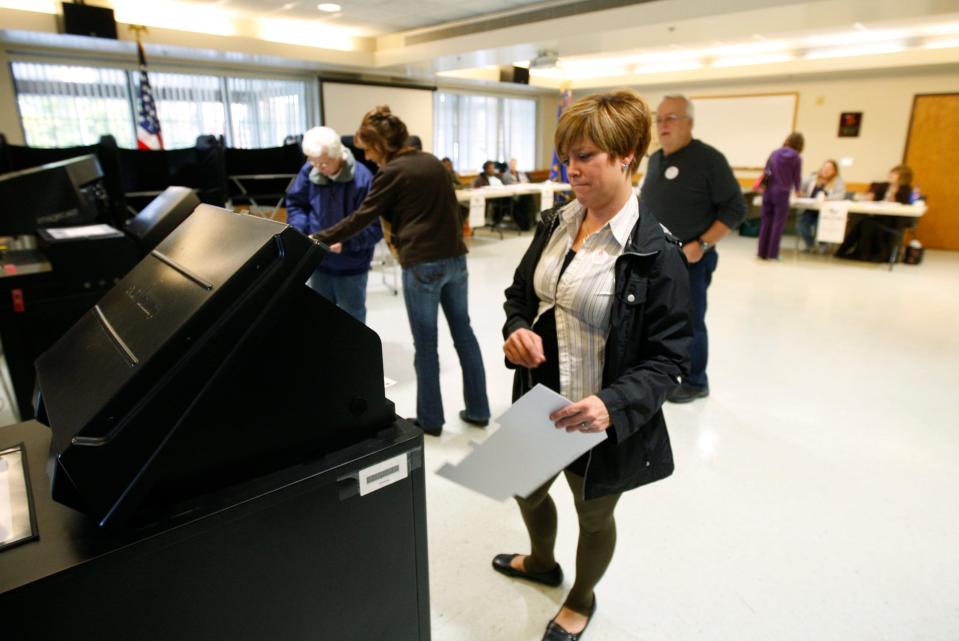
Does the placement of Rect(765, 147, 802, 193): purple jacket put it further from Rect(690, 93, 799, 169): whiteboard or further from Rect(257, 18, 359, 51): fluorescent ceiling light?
Rect(257, 18, 359, 51): fluorescent ceiling light

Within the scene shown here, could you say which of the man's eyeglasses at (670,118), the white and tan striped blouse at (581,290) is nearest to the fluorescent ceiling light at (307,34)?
the man's eyeglasses at (670,118)

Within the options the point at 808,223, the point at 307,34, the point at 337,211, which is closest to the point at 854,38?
the point at 808,223

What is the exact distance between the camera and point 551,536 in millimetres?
1624

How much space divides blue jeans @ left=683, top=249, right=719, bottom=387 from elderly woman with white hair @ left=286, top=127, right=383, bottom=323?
1.55 meters

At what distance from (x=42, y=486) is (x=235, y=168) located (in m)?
5.68

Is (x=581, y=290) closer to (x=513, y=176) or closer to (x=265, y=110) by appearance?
(x=265, y=110)

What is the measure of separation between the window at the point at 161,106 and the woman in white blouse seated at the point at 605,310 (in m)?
6.70

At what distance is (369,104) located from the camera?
8.23 meters

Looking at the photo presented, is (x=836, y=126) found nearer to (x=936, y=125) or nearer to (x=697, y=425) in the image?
(x=936, y=125)

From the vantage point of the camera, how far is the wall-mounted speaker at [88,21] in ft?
16.2

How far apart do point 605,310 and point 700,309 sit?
1.91 meters

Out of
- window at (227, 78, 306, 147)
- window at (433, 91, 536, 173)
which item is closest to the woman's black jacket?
window at (227, 78, 306, 147)

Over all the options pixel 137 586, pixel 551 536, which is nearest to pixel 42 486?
pixel 137 586

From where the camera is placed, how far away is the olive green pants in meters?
1.34
